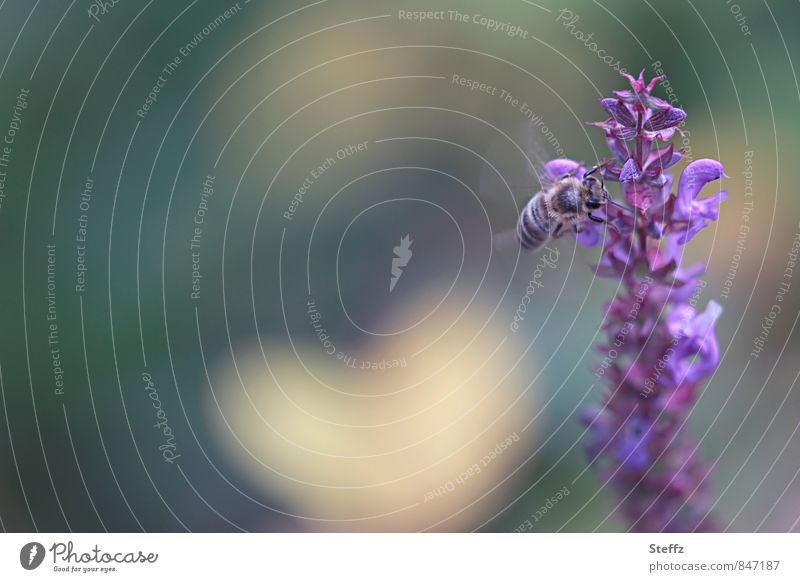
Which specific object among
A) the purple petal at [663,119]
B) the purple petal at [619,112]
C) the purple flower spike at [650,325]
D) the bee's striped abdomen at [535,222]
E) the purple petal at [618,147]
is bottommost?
the purple flower spike at [650,325]

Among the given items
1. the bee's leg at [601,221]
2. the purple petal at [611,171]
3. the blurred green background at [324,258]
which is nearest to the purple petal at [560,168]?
the bee's leg at [601,221]

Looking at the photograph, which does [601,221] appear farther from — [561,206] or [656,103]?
[656,103]

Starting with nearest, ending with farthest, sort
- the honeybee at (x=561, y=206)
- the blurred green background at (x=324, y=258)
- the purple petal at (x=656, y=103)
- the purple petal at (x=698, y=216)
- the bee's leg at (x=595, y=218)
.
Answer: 1. the purple petal at (x=656, y=103)
2. the purple petal at (x=698, y=216)
3. the bee's leg at (x=595, y=218)
4. the honeybee at (x=561, y=206)
5. the blurred green background at (x=324, y=258)

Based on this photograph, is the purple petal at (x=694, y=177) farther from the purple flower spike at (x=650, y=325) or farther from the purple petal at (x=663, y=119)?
the purple petal at (x=663, y=119)

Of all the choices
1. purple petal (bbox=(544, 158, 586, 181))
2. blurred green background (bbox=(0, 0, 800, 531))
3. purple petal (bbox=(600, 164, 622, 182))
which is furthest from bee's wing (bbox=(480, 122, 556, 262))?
blurred green background (bbox=(0, 0, 800, 531))

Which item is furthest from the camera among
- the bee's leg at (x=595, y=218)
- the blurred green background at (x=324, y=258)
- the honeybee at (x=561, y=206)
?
the blurred green background at (x=324, y=258)

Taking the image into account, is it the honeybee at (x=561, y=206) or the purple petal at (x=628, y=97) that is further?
the honeybee at (x=561, y=206)
